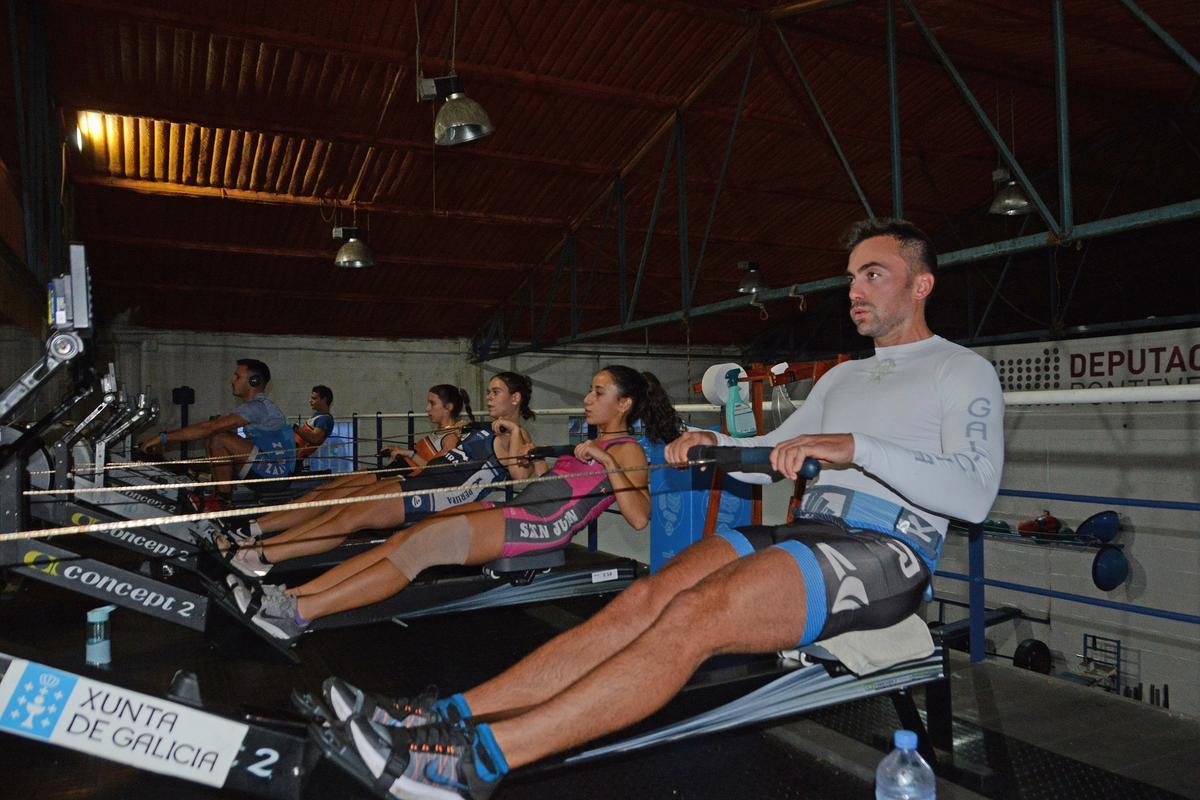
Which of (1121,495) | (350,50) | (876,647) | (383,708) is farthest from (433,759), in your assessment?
(1121,495)

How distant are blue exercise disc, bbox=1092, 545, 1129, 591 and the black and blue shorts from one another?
5849 millimetres

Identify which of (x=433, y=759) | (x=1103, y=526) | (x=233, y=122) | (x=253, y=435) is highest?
(x=233, y=122)

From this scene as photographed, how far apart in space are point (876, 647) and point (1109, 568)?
6.01 metres

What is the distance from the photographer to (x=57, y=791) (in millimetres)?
1758

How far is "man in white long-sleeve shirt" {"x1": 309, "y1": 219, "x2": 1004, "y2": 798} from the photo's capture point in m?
1.35

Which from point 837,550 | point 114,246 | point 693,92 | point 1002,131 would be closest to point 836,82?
point 693,92

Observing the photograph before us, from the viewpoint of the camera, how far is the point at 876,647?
1.76m

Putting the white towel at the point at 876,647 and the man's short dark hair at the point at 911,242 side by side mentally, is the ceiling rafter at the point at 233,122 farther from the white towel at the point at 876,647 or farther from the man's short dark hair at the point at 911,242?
the white towel at the point at 876,647

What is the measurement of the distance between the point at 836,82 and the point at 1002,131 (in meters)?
3.00

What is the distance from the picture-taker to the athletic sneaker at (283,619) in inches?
95.7

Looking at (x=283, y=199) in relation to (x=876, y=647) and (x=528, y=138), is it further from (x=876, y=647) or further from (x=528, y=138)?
(x=876, y=647)

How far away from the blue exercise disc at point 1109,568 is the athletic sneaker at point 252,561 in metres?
6.17

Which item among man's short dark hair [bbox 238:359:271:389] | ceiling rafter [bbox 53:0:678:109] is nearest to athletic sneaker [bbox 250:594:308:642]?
man's short dark hair [bbox 238:359:271:389]

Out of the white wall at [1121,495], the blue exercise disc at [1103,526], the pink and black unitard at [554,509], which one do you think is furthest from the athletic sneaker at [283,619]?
the blue exercise disc at [1103,526]
